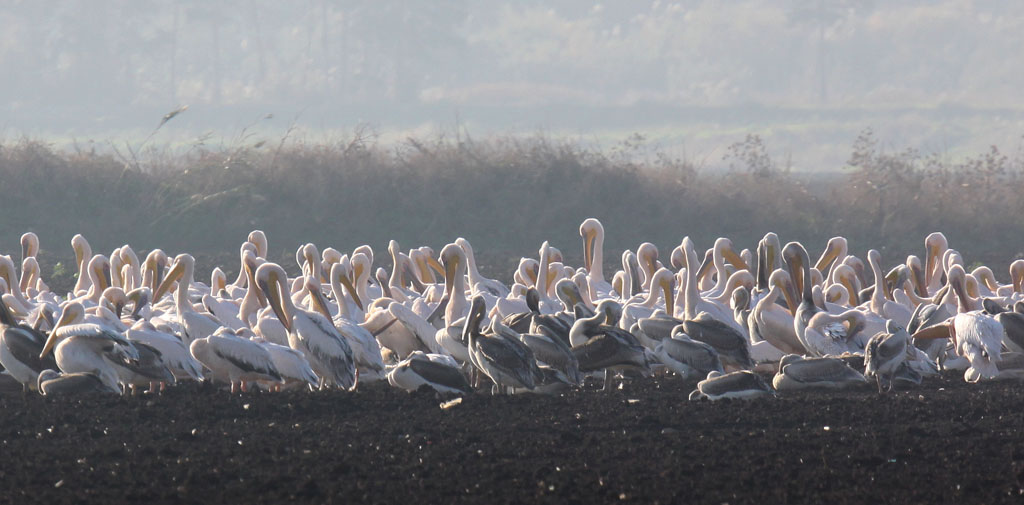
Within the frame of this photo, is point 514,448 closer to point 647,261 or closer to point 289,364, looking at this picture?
point 289,364

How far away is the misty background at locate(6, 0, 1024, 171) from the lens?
2502 inches

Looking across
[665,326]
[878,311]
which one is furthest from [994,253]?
[665,326]

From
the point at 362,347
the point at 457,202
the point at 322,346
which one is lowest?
the point at 457,202

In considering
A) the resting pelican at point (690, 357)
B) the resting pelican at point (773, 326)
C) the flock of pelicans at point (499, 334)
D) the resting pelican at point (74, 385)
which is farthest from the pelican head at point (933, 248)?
the resting pelican at point (74, 385)

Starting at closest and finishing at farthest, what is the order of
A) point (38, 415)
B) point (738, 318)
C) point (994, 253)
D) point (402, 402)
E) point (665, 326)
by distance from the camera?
point (38, 415)
point (402, 402)
point (665, 326)
point (738, 318)
point (994, 253)

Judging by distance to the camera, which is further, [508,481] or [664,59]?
[664,59]

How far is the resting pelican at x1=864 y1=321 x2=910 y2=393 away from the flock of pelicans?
0.04 ft

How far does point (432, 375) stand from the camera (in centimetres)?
939

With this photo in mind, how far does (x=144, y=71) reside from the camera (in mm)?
73938

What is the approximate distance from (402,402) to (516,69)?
7256 centimetres

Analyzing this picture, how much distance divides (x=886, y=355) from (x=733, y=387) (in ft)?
3.76

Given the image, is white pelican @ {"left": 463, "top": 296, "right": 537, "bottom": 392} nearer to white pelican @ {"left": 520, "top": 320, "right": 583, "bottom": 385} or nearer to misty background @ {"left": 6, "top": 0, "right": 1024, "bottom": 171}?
white pelican @ {"left": 520, "top": 320, "right": 583, "bottom": 385}

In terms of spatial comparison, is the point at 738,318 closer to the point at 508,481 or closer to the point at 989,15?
the point at 508,481

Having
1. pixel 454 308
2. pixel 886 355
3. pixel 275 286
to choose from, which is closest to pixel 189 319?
pixel 275 286
